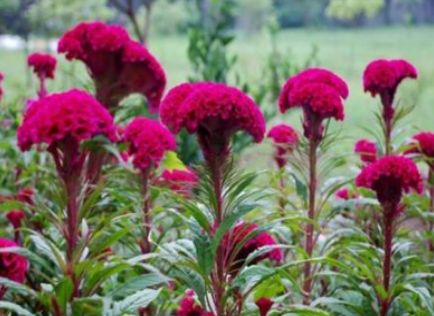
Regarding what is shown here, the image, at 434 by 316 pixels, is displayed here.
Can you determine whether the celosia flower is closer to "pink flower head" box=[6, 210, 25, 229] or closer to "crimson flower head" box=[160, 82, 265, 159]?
"crimson flower head" box=[160, 82, 265, 159]

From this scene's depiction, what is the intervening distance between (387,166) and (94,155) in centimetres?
62

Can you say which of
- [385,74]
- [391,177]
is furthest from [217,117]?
[385,74]

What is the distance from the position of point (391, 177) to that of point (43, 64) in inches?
41.9

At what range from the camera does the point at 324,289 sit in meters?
1.59

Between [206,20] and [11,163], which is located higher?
[206,20]

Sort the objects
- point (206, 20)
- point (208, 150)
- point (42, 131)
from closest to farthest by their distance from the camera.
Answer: point (42, 131) < point (208, 150) < point (206, 20)

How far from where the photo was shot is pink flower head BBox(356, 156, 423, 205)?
1.21m

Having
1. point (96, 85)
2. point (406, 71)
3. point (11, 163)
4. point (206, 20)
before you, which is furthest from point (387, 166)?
point (206, 20)

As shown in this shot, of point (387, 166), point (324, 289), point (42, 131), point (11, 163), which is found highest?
point (42, 131)

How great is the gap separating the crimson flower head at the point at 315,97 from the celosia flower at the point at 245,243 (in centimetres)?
23

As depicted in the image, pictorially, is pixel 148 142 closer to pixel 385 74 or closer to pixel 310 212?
pixel 310 212

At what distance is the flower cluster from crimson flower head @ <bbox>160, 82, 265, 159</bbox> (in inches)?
22.1

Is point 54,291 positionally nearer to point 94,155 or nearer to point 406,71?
point 94,155

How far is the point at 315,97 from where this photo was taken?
1.34 m
